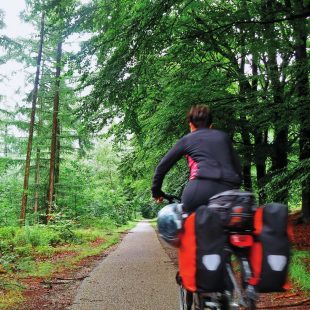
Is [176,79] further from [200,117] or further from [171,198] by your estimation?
[200,117]

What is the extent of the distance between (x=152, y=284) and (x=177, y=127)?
5.64m

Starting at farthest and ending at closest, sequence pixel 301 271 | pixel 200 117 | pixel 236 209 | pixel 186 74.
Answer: pixel 186 74
pixel 301 271
pixel 200 117
pixel 236 209

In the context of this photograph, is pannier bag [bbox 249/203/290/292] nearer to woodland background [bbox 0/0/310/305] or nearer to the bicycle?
the bicycle

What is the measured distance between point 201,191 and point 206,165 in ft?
0.70

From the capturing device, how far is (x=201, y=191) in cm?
307

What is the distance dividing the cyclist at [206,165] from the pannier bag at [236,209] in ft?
0.68

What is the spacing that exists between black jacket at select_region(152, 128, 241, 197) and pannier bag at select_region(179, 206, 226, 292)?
1.57ft

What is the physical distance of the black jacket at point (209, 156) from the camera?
3104 millimetres

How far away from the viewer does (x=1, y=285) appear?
6590mm

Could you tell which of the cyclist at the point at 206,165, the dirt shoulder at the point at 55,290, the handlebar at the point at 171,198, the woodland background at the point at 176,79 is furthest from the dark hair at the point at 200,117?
the woodland background at the point at 176,79

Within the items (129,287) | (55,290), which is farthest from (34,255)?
(129,287)

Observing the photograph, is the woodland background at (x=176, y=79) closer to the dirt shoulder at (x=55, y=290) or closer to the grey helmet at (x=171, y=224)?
the dirt shoulder at (x=55, y=290)

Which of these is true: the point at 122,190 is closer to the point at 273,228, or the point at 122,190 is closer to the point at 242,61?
the point at 242,61

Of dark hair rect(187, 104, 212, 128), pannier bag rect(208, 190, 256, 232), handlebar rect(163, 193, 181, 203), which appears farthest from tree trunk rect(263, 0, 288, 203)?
pannier bag rect(208, 190, 256, 232)
